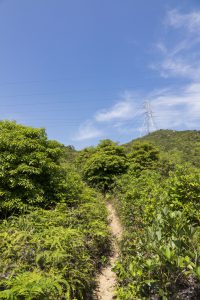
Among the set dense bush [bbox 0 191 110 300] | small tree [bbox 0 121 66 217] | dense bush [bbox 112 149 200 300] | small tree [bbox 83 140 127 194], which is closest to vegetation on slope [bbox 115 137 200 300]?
dense bush [bbox 112 149 200 300]

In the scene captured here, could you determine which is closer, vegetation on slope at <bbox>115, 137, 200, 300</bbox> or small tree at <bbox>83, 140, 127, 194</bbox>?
vegetation on slope at <bbox>115, 137, 200, 300</bbox>

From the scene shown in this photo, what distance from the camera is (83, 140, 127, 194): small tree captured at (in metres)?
19.4

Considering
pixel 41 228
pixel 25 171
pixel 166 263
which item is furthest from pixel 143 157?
A: pixel 166 263

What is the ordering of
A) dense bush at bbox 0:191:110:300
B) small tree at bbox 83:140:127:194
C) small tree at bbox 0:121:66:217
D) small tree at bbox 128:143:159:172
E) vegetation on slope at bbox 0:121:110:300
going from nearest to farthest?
dense bush at bbox 0:191:110:300 → vegetation on slope at bbox 0:121:110:300 → small tree at bbox 0:121:66:217 → small tree at bbox 83:140:127:194 → small tree at bbox 128:143:159:172

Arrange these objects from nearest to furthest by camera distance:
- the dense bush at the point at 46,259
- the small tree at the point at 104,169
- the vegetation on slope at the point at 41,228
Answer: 1. the dense bush at the point at 46,259
2. the vegetation on slope at the point at 41,228
3. the small tree at the point at 104,169

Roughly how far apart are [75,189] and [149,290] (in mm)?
6651

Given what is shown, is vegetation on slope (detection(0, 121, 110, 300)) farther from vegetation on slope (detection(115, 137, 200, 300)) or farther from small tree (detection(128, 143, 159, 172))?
small tree (detection(128, 143, 159, 172))

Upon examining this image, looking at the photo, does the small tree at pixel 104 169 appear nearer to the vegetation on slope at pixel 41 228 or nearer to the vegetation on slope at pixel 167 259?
the vegetation on slope at pixel 41 228

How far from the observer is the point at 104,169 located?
64.0 feet

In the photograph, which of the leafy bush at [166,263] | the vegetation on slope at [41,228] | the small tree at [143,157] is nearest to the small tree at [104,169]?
the small tree at [143,157]

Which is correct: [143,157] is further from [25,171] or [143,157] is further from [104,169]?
[25,171]

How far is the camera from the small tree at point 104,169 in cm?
1936

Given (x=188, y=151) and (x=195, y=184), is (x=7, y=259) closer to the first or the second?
(x=195, y=184)

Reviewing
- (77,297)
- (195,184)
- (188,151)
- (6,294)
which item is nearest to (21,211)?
(77,297)
